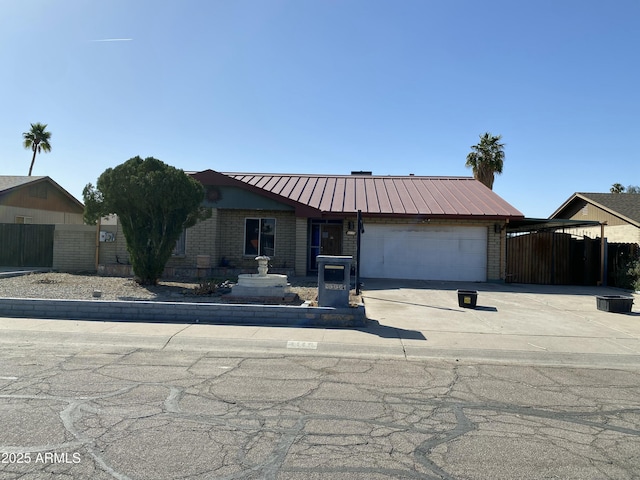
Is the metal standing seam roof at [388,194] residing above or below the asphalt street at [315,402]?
above

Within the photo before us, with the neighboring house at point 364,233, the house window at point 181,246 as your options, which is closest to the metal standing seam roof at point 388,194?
the neighboring house at point 364,233

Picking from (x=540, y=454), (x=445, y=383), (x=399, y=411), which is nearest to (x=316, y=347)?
(x=445, y=383)

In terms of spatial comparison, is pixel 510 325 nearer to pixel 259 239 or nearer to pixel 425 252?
pixel 425 252

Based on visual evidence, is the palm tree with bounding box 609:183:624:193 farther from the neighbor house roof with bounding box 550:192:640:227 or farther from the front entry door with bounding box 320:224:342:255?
the front entry door with bounding box 320:224:342:255

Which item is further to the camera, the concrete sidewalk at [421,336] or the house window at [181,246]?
the house window at [181,246]

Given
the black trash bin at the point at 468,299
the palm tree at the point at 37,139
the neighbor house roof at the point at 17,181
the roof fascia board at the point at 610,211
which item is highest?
the palm tree at the point at 37,139

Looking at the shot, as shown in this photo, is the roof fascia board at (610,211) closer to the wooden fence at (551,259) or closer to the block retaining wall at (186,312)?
the wooden fence at (551,259)

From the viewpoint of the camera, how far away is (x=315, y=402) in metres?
5.11

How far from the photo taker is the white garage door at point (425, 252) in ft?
61.7

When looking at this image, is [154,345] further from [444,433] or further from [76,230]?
[76,230]

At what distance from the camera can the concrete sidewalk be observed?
300 inches

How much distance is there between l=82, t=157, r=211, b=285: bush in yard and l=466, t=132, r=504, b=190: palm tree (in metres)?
26.9

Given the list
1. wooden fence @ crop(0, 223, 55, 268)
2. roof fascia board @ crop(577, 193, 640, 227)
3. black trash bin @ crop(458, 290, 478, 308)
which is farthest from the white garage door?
wooden fence @ crop(0, 223, 55, 268)

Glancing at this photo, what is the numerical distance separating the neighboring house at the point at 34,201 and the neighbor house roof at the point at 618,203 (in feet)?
106
